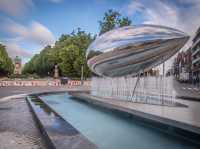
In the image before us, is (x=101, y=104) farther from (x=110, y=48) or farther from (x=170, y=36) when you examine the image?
(x=170, y=36)

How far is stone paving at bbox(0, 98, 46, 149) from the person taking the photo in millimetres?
5414

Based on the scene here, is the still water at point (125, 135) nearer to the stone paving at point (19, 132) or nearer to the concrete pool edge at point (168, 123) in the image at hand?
the concrete pool edge at point (168, 123)

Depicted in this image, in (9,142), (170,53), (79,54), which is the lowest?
(9,142)

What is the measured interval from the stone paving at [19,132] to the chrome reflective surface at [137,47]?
420 centimetres

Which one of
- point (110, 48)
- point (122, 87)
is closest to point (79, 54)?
point (122, 87)

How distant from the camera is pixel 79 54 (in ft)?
184

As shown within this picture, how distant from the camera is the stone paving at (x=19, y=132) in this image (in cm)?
541

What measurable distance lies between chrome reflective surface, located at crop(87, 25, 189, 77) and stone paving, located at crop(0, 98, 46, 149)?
4200 mm

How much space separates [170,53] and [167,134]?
486cm

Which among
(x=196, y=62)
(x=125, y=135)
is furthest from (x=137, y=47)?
(x=196, y=62)

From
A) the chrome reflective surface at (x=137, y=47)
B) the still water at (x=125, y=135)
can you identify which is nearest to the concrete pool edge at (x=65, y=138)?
the still water at (x=125, y=135)

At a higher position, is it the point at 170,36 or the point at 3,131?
the point at 170,36

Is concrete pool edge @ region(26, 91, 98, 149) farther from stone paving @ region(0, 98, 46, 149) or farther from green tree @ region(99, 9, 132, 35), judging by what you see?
green tree @ region(99, 9, 132, 35)

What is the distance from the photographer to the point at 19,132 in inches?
261
